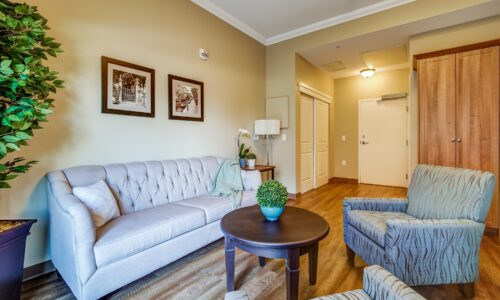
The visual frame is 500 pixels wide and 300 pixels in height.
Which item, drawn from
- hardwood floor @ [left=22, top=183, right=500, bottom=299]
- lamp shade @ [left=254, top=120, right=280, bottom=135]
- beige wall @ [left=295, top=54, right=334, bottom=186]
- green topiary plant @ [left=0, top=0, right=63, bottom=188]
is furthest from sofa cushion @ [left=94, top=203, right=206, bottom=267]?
beige wall @ [left=295, top=54, right=334, bottom=186]

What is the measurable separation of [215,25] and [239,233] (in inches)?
122

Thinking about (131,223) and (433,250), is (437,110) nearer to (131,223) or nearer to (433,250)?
(433,250)

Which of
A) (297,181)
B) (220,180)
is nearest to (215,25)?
(220,180)

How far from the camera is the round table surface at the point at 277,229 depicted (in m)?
1.39

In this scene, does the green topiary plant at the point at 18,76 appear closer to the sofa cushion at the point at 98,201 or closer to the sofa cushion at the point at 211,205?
the sofa cushion at the point at 98,201

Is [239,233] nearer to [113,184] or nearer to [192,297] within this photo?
[192,297]

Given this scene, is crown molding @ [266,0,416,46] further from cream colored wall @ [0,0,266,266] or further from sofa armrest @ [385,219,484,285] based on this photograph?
sofa armrest @ [385,219,484,285]

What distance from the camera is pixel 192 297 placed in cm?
165

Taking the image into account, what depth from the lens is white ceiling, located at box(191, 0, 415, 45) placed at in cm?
327

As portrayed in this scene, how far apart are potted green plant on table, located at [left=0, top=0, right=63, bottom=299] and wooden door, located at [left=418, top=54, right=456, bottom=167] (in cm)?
373

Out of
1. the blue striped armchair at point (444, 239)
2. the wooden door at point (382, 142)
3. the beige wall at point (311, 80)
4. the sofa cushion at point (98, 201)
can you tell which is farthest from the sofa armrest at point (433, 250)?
the wooden door at point (382, 142)

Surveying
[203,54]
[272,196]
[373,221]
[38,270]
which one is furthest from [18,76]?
[373,221]

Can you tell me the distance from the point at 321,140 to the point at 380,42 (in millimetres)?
2339

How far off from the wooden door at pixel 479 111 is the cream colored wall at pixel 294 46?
0.76m
